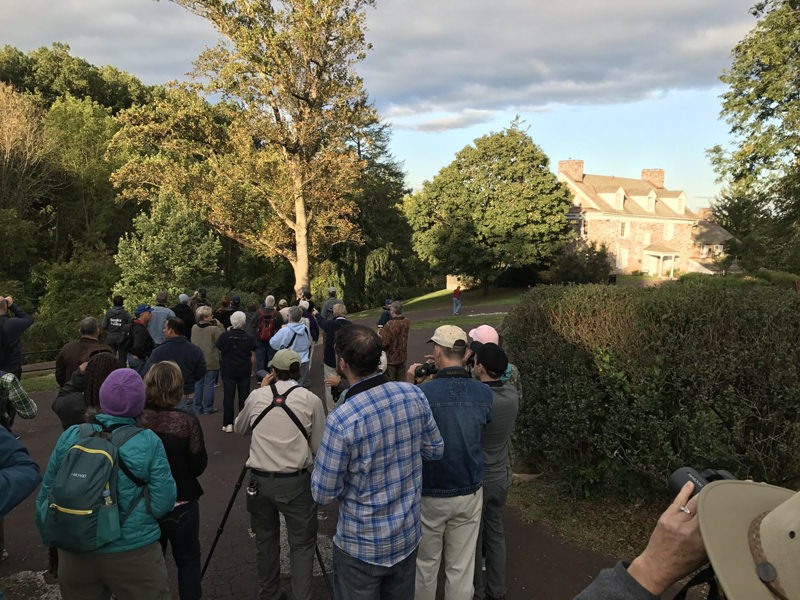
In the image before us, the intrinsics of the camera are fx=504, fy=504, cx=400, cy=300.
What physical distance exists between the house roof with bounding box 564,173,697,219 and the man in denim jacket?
5046cm

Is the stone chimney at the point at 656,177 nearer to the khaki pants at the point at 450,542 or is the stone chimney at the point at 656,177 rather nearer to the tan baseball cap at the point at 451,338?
the tan baseball cap at the point at 451,338

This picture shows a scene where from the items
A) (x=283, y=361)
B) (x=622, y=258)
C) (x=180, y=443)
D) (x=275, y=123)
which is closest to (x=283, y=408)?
(x=283, y=361)

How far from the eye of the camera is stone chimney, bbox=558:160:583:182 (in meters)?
53.3

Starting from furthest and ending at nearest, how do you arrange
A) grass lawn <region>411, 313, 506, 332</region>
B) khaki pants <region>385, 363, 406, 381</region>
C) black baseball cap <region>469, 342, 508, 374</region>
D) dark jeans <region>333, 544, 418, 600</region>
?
1. grass lawn <region>411, 313, 506, 332</region>
2. khaki pants <region>385, 363, 406, 381</region>
3. black baseball cap <region>469, 342, 508, 374</region>
4. dark jeans <region>333, 544, 418, 600</region>

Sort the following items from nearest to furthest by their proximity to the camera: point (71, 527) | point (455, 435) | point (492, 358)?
1. point (71, 527)
2. point (455, 435)
3. point (492, 358)

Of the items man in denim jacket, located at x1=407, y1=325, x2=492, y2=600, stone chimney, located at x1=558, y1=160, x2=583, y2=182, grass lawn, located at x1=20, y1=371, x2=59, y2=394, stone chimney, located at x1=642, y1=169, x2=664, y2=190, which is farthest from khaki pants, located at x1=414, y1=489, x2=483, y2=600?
stone chimney, located at x1=642, y1=169, x2=664, y2=190

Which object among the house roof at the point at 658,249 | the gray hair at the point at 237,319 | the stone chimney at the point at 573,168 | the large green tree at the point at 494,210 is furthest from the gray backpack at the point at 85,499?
the house roof at the point at 658,249

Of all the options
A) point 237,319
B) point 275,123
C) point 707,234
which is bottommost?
point 237,319

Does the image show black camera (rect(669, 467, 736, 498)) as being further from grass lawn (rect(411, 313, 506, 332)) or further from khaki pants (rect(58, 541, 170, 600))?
grass lawn (rect(411, 313, 506, 332))

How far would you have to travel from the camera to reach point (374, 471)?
2895mm

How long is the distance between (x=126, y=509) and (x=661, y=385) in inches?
180

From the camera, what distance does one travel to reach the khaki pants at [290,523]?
3.81 metres

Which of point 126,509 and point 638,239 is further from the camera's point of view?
point 638,239

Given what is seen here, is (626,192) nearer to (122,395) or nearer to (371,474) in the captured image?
(371,474)
